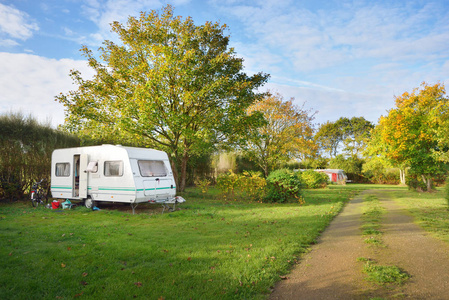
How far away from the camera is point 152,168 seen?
10.9 meters

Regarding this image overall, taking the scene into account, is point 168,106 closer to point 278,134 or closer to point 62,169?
point 62,169

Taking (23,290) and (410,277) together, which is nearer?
(23,290)

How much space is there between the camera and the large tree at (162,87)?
1395cm

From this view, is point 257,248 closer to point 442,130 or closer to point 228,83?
point 228,83

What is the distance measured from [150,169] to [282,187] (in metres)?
6.11

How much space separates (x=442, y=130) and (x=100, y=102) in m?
19.2

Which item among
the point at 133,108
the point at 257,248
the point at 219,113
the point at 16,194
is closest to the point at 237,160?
the point at 219,113

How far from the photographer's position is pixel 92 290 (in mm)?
3488

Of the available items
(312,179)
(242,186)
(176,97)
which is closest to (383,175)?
(312,179)

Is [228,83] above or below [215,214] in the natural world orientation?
above

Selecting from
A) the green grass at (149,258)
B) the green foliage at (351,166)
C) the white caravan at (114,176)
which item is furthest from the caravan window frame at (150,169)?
the green foliage at (351,166)

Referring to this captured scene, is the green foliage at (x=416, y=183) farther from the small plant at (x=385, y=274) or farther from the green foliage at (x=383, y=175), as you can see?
the small plant at (x=385, y=274)

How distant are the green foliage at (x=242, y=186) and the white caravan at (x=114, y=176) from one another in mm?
3396

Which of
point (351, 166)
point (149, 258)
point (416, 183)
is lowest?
point (149, 258)
